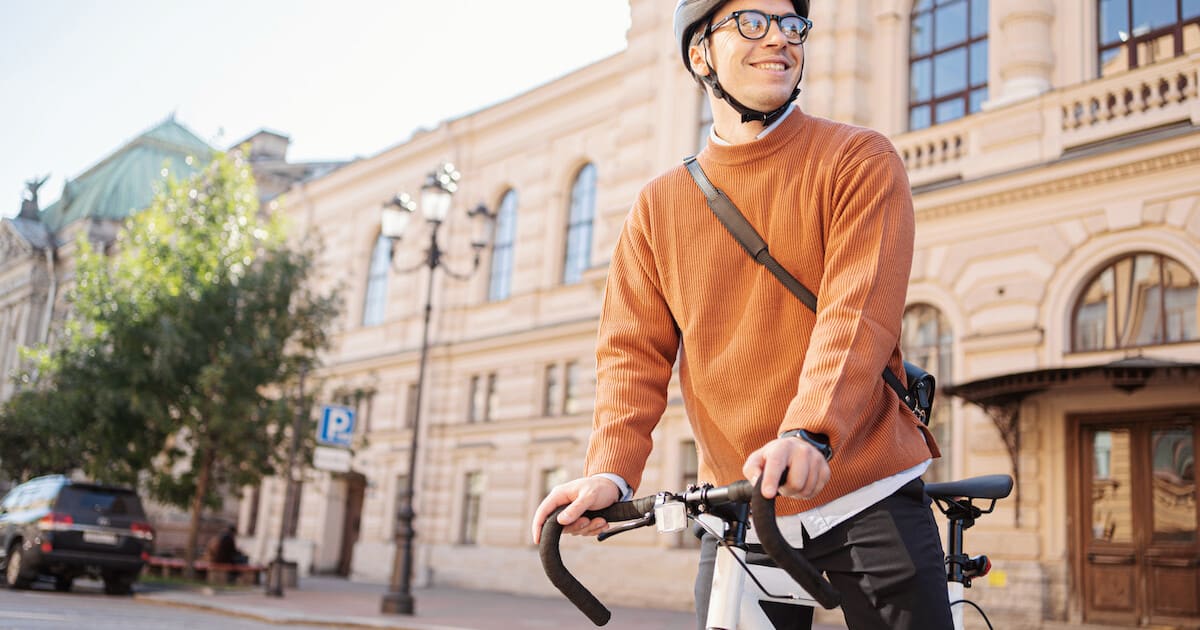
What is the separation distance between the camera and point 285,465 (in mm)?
24516

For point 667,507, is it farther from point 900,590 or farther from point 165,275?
point 165,275

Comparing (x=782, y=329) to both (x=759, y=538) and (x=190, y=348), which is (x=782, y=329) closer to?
(x=759, y=538)

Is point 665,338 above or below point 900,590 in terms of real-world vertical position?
above

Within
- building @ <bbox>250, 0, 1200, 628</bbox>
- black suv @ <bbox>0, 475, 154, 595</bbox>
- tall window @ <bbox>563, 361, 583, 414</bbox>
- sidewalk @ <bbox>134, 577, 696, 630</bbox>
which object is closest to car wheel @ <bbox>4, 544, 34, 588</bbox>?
black suv @ <bbox>0, 475, 154, 595</bbox>

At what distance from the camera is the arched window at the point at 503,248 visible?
27.3 m

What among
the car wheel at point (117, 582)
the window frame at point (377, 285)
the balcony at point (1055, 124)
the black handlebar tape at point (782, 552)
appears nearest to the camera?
the black handlebar tape at point (782, 552)

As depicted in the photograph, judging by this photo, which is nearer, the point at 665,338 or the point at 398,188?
the point at 665,338

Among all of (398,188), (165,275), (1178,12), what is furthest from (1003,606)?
(398,188)

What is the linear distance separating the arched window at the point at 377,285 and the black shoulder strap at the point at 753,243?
29137mm

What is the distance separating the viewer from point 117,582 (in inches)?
706

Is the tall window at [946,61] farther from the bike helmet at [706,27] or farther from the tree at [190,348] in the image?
the bike helmet at [706,27]

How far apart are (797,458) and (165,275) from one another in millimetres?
24553

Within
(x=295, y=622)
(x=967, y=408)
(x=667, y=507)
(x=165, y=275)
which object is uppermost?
(x=165, y=275)

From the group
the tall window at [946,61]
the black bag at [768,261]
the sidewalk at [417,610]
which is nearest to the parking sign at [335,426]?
the sidewalk at [417,610]
